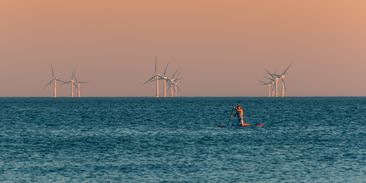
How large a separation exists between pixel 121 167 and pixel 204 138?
25999 millimetres

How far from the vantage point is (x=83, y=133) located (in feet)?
288

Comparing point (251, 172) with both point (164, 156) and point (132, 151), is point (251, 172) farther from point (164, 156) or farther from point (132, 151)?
point (132, 151)

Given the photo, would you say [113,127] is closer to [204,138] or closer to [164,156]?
[204,138]

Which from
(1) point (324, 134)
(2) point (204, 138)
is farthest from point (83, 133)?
(1) point (324, 134)

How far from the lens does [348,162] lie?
54.8 meters

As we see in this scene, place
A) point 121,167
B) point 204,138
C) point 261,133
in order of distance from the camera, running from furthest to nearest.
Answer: point 261,133 < point 204,138 < point 121,167

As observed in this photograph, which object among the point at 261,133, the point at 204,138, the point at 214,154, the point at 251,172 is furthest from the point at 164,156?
the point at 261,133

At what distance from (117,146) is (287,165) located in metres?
19.7

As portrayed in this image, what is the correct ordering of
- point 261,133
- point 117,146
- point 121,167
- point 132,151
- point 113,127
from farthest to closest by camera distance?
point 113,127 < point 261,133 < point 117,146 < point 132,151 < point 121,167

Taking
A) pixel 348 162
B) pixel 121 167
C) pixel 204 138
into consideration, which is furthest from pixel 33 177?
pixel 204 138

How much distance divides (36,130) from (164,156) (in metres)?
37.5

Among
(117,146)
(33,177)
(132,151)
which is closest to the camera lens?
(33,177)

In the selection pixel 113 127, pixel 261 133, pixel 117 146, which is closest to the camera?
pixel 117 146

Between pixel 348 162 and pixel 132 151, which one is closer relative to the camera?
pixel 348 162
